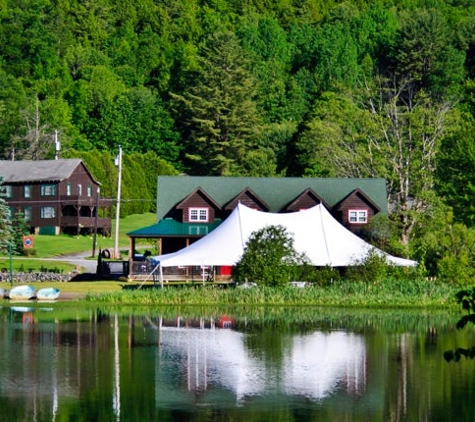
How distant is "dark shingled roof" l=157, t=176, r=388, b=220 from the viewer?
7450 centimetres

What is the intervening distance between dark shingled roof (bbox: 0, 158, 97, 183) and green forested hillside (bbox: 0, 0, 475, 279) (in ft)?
26.5

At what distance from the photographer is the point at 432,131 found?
8406cm

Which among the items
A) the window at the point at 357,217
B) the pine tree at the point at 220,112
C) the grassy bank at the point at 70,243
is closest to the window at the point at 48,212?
the grassy bank at the point at 70,243

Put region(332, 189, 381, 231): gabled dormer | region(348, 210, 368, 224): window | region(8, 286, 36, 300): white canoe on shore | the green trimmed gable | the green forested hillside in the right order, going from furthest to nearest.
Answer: the green forested hillside, region(348, 210, 368, 224): window, region(332, 189, 381, 231): gabled dormer, the green trimmed gable, region(8, 286, 36, 300): white canoe on shore

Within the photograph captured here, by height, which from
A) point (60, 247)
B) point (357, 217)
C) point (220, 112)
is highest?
point (220, 112)

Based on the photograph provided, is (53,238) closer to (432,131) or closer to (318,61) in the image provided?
(432,131)

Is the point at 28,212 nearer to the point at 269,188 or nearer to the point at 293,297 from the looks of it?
the point at 269,188

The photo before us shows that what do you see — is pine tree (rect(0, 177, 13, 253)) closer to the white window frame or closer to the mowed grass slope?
the mowed grass slope

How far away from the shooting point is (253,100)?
157m

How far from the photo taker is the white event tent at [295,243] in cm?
6016

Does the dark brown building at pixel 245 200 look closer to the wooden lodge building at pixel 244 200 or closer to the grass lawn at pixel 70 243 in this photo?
the wooden lodge building at pixel 244 200

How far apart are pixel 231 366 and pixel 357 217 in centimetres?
3480

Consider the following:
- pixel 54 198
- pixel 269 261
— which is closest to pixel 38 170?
pixel 54 198

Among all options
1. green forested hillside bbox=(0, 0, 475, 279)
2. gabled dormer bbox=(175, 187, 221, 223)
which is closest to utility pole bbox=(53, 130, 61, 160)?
green forested hillside bbox=(0, 0, 475, 279)
